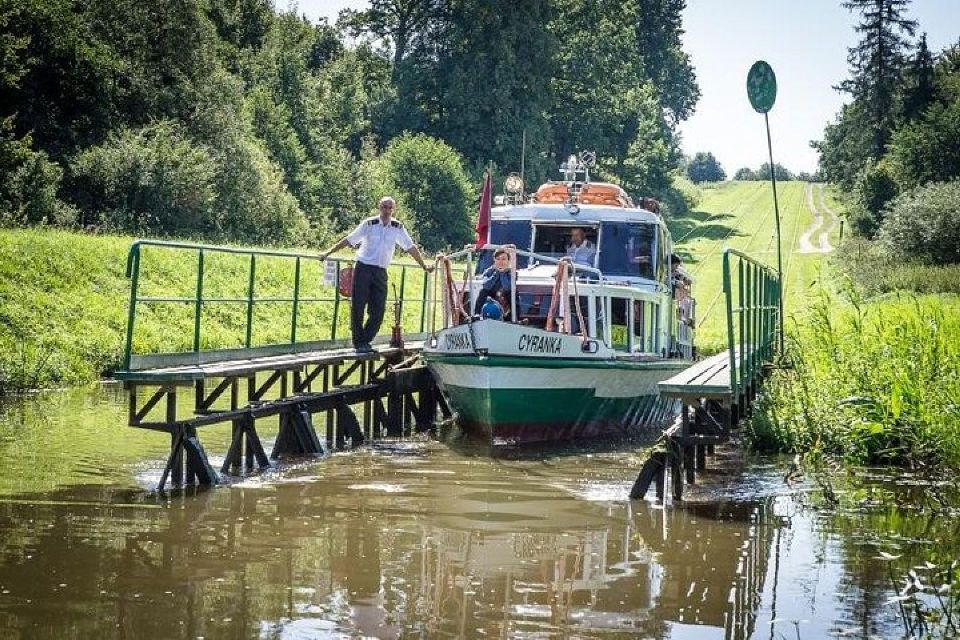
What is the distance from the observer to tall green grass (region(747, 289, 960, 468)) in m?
13.6

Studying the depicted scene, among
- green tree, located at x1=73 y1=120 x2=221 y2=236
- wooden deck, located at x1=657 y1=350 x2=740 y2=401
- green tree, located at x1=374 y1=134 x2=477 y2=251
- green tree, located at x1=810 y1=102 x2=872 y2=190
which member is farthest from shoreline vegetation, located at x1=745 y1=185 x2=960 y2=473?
green tree, located at x1=810 y1=102 x2=872 y2=190

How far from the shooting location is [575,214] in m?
20.5

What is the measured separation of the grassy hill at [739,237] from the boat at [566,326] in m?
12.4

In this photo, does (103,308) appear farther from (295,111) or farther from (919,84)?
(919,84)

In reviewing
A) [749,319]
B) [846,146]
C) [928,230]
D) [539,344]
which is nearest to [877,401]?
[749,319]

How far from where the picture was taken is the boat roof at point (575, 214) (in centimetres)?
2044

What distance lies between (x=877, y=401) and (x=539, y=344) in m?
4.36

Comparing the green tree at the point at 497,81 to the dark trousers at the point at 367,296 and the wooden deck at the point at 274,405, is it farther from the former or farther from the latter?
the dark trousers at the point at 367,296

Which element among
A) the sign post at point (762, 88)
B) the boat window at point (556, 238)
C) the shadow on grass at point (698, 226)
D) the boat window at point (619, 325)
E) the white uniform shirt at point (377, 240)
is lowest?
the boat window at point (619, 325)

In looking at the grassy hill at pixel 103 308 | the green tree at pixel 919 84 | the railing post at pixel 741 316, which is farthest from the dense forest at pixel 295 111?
the railing post at pixel 741 316

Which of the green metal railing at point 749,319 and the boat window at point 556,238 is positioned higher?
the boat window at point 556,238

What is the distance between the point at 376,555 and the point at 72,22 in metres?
33.5

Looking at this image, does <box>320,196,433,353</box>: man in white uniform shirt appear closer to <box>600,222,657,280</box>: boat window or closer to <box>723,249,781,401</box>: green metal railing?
<box>600,222,657,280</box>: boat window

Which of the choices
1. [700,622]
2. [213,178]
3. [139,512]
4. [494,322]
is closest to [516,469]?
[494,322]
